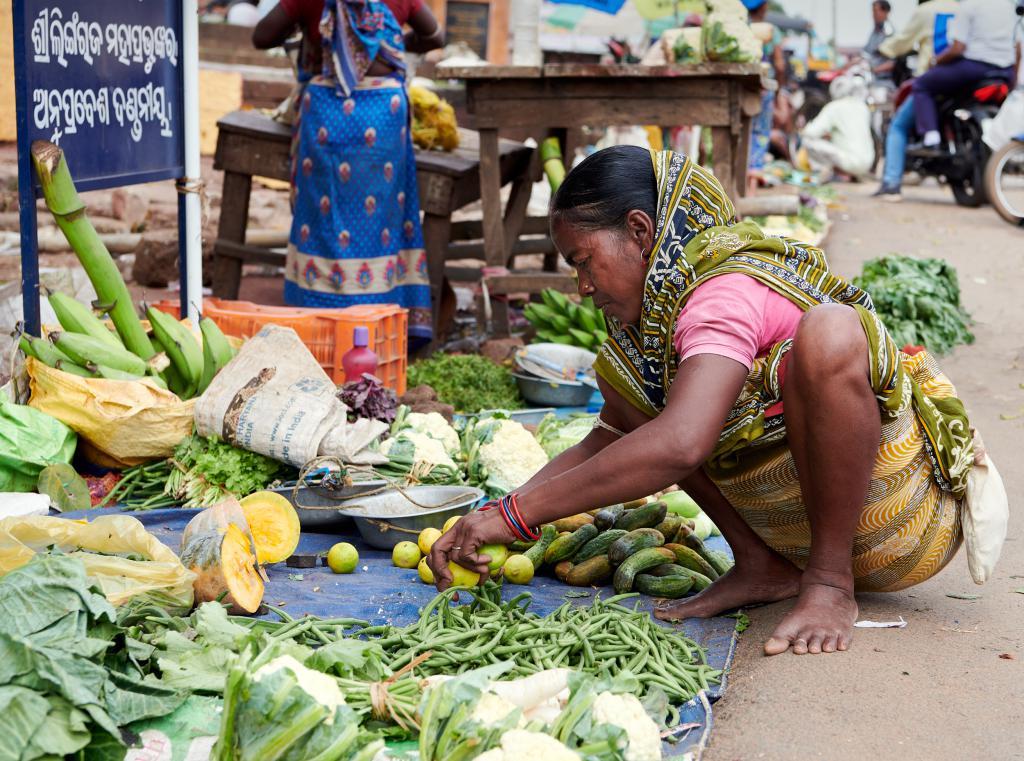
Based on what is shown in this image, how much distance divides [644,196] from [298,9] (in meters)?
3.77

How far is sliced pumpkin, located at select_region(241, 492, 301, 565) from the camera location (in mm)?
3252

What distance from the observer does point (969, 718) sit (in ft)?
7.95

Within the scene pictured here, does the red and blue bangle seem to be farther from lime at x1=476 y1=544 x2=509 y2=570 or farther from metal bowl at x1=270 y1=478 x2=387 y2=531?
metal bowl at x1=270 y1=478 x2=387 y2=531

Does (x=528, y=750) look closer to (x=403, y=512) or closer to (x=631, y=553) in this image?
(x=631, y=553)

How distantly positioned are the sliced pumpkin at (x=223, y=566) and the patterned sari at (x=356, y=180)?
3.16m

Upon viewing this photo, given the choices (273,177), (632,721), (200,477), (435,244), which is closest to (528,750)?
(632,721)

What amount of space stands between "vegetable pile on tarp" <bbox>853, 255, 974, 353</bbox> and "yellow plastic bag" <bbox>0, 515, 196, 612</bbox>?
5.01m

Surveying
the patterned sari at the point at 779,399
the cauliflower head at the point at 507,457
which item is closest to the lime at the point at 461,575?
the patterned sari at the point at 779,399

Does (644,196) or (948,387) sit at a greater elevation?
(644,196)

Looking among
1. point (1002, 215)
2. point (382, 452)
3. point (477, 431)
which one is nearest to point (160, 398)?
point (382, 452)

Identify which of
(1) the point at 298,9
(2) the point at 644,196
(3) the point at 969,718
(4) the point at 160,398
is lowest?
(3) the point at 969,718

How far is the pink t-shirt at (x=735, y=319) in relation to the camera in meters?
2.50

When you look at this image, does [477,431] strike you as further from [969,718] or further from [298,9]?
[298,9]

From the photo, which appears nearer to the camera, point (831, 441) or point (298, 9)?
point (831, 441)
